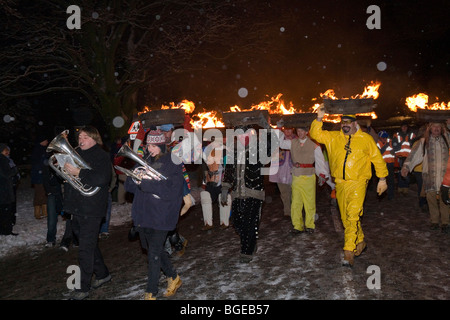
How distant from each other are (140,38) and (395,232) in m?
13.5

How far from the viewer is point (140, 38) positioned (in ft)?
58.6

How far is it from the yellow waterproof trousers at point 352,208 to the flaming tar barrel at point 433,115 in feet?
8.82

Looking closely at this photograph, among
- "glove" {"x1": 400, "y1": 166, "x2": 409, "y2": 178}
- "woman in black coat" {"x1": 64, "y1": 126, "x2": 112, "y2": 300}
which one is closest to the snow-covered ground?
"woman in black coat" {"x1": 64, "y1": 126, "x2": 112, "y2": 300}

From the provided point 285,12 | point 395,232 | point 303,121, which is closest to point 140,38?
point 285,12

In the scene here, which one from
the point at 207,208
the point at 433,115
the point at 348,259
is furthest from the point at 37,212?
the point at 433,115

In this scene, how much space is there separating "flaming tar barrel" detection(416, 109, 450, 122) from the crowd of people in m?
0.14

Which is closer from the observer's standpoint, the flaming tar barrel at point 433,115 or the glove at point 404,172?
the flaming tar barrel at point 433,115

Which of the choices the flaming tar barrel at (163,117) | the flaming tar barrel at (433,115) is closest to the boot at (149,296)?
the flaming tar barrel at (163,117)

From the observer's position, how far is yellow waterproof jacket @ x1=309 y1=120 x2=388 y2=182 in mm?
6402

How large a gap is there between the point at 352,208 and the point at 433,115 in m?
3.21

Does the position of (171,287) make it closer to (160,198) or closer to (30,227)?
(160,198)

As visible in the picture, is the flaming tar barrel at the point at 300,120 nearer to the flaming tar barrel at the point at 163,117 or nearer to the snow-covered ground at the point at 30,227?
the flaming tar barrel at the point at 163,117

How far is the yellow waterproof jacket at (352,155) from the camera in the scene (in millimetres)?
6402

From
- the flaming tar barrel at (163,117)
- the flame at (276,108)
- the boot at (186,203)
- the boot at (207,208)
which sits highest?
the flame at (276,108)
